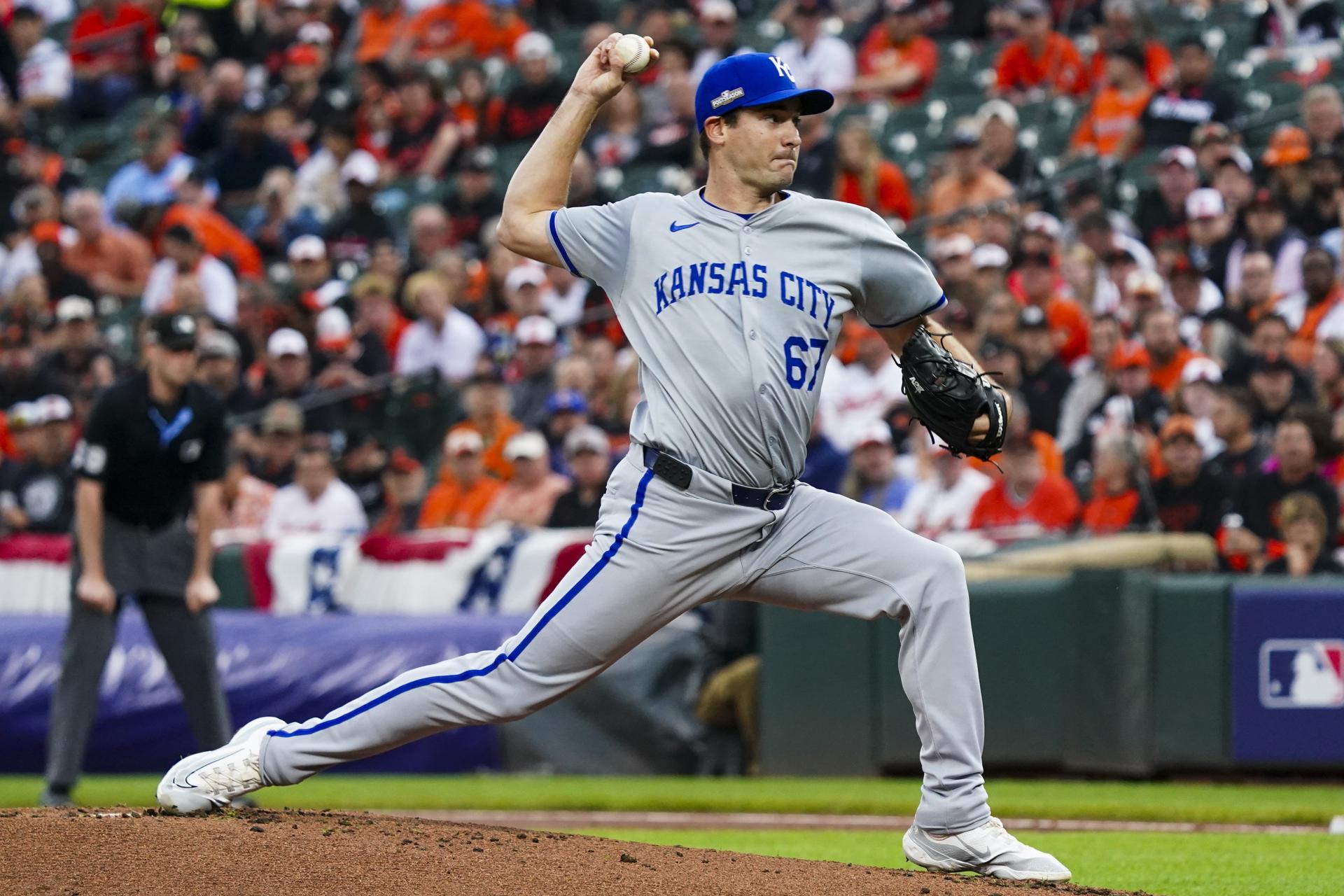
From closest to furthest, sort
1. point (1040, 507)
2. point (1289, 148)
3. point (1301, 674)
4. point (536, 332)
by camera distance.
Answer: point (1301, 674) < point (1040, 507) < point (1289, 148) < point (536, 332)

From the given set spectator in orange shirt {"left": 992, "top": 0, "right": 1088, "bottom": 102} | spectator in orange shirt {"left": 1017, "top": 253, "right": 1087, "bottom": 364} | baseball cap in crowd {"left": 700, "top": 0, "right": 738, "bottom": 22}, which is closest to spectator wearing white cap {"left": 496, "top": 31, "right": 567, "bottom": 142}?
baseball cap in crowd {"left": 700, "top": 0, "right": 738, "bottom": 22}

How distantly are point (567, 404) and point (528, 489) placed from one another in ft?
2.41

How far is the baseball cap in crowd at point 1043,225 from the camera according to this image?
12.1 m

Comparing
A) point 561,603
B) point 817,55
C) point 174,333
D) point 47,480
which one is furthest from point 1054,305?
point 561,603

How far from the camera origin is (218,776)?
5105 mm

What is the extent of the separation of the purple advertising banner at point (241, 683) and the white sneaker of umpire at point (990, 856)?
5.37m

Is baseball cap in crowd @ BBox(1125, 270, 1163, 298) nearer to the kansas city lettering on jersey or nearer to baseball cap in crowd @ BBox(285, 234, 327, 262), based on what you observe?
baseball cap in crowd @ BBox(285, 234, 327, 262)

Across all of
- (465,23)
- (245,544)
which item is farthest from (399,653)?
(465,23)

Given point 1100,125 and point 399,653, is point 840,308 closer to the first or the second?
point 399,653

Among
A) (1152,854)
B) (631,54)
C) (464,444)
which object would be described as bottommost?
(1152,854)

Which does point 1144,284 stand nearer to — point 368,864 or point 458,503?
→ point 458,503

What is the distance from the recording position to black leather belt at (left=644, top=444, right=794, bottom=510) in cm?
485

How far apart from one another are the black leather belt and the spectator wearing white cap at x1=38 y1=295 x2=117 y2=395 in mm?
10160

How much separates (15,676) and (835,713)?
4.38 metres
